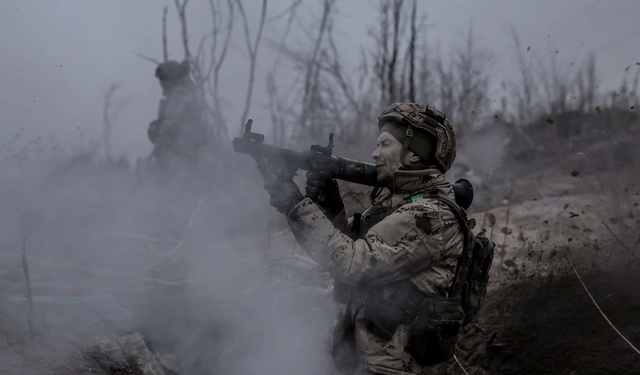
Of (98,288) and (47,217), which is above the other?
(47,217)

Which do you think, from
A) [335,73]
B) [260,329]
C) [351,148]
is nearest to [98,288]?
[260,329]

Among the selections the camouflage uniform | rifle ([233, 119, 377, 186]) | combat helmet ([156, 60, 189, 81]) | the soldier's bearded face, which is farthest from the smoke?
the soldier's bearded face

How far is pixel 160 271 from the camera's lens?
208 inches

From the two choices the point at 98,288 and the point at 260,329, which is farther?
the point at 260,329

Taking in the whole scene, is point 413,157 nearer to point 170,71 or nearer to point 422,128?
point 422,128

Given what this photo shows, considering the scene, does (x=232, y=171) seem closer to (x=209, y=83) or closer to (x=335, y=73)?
(x=209, y=83)

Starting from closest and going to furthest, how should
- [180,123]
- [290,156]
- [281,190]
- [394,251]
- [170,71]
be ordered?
[394,251] → [281,190] → [290,156] → [170,71] → [180,123]

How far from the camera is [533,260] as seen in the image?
5906 millimetres

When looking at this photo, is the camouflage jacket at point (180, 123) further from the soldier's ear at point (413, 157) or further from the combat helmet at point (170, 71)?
the soldier's ear at point (413, 157)

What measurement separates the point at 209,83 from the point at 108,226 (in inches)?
146

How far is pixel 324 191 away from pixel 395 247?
49 cm

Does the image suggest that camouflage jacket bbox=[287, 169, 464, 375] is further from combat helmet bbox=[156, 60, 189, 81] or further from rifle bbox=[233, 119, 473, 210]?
combat helmet bbox=[156, 60, 189, 81]

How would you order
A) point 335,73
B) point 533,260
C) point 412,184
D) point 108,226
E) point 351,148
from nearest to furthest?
1. point 412,184
2. point 108,226
3. point 533,260
4. point 351,148
5. point 335,73

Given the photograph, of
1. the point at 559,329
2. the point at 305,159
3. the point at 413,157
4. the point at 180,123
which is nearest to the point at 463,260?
the point at 413,157
